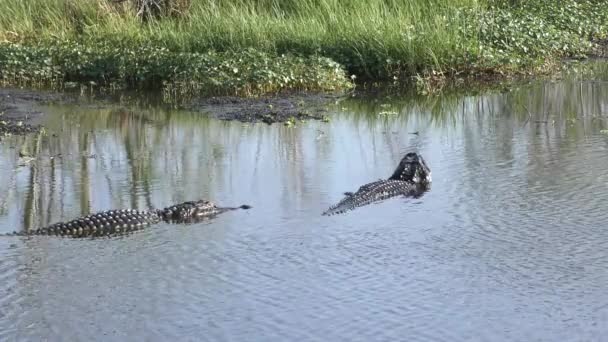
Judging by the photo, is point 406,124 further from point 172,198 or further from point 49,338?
point 49,338

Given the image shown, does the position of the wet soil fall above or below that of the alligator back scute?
above

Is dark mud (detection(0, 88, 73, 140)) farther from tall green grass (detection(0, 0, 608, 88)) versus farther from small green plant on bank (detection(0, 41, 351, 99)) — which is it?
tall green grass (detection(0, 0, 608, 88))

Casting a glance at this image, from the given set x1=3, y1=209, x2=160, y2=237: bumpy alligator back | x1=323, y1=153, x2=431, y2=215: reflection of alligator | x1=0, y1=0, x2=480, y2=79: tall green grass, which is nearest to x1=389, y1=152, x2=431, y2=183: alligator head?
x1=323, y1=153, x2=431, y2=215: reflection of alligator

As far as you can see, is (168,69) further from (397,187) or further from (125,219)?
(125,219)

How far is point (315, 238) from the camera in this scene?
876cm

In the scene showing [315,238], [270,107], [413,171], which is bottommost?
[315,238]

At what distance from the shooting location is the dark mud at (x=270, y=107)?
46.6 ft

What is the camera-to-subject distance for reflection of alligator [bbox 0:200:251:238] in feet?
29.7

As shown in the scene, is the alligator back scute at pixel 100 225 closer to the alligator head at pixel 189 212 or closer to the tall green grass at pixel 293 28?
the alligator head at pixel 189 212

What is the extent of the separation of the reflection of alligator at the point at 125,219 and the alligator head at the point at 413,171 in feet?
6.38

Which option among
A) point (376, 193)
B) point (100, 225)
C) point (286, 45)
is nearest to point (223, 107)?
point (286, 45)

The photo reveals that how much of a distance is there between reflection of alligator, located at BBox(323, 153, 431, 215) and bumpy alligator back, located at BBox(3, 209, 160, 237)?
5.25 ft

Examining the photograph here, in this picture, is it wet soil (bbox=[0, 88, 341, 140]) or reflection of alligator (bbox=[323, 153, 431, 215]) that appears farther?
wet soil (bbox=[0, 88, 341, 140])

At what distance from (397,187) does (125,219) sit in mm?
2598
